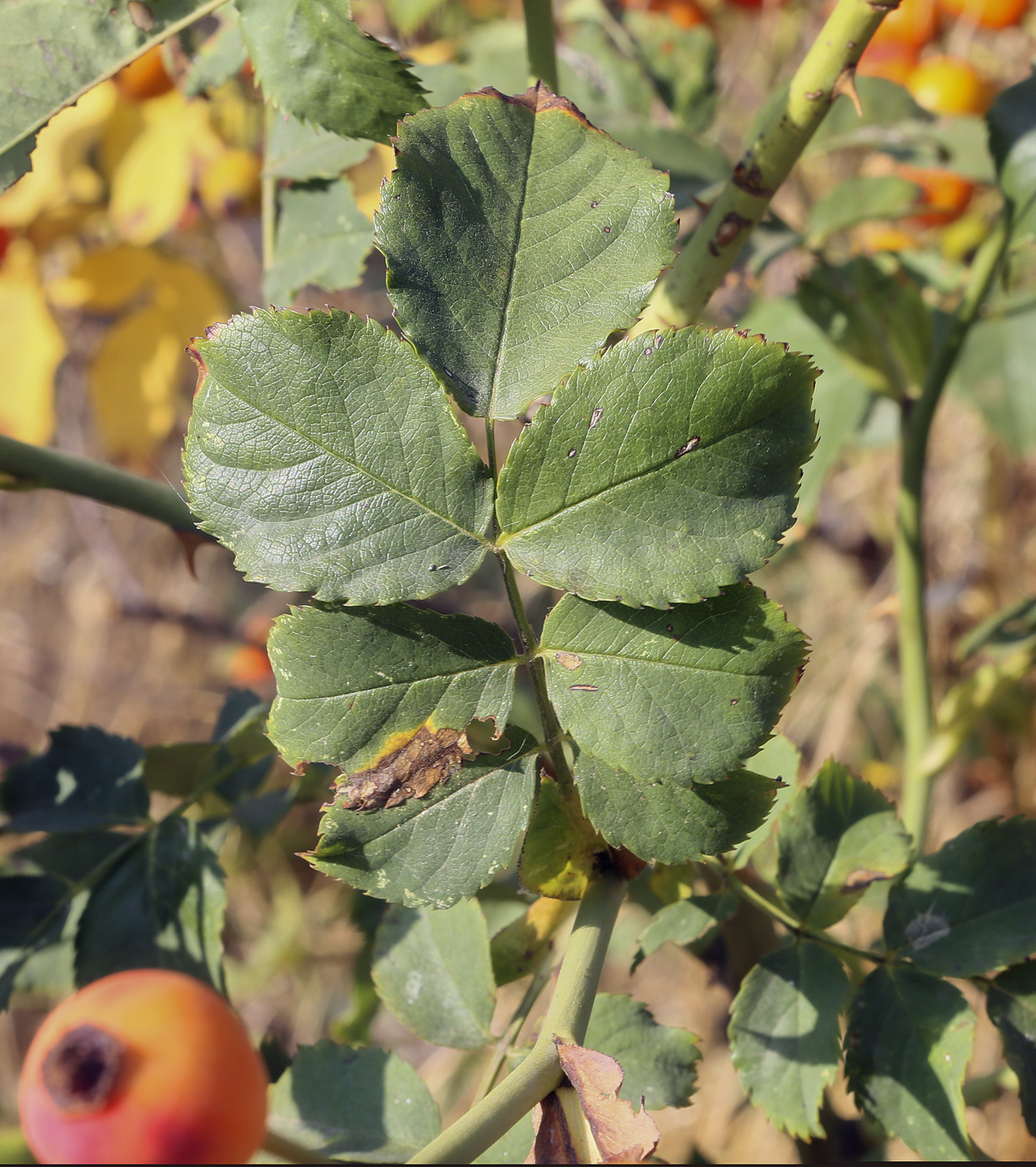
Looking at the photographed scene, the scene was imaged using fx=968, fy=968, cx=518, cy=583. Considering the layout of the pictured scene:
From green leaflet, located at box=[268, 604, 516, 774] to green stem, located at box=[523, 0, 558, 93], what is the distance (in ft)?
1.22

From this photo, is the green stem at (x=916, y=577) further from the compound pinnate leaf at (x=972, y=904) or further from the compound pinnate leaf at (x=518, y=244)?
the compound pinnate leaf at (x=518, y=244)

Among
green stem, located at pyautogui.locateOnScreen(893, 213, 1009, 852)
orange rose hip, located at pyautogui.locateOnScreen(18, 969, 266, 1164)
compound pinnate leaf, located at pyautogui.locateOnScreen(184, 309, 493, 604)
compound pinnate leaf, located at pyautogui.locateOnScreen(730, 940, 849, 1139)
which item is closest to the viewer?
orange rose hip, located at pyautogui.locateOnScreen(18, 969, 266, 1164)

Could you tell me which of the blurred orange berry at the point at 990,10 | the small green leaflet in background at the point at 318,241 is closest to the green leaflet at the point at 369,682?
the small green leaflet in background at the point at 318,241

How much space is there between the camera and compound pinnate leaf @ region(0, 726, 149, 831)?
721 mm

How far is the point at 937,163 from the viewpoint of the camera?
1010mm

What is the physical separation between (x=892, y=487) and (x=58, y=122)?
5.82 feet

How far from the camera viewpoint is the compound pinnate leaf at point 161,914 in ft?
2.09

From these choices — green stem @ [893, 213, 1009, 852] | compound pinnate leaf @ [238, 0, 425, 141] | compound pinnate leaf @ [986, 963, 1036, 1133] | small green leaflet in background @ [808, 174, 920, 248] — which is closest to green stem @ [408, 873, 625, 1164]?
compound pinnate leaf @ [986, 963, 1036, 1133]

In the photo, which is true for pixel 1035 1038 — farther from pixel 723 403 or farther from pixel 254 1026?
pixel 254 1026

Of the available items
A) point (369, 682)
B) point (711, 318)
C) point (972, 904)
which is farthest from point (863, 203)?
point (369, 682)

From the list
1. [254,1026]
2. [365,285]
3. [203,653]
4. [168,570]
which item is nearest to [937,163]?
[365,285]

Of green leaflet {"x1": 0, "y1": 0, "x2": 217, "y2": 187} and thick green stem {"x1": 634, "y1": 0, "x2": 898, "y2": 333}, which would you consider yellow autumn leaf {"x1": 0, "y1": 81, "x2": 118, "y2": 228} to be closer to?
green leaflet {"x1": 0, "y1": 0, "x2": 217, "y2": 187}

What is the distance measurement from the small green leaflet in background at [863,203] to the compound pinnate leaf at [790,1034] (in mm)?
712

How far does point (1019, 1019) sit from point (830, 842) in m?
0.14
